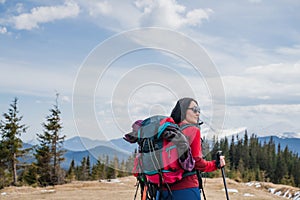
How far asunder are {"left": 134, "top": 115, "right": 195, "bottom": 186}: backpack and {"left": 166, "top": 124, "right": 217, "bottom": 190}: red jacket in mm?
119

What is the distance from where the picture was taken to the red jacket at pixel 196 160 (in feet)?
14.2

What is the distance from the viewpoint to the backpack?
416 centimetres

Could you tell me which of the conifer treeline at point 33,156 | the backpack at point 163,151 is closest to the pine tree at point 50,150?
the conifer treeline at point 33,156

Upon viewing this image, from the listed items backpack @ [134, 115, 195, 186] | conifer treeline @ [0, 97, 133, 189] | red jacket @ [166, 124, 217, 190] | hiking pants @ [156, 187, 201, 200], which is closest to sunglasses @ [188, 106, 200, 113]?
red jacket @ [166, 124, 217, 190]

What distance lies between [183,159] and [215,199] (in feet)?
45.0

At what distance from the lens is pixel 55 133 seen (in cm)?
4366

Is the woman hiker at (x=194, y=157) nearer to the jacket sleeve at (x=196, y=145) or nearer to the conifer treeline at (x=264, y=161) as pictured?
the jacket sleeve at (x=196, y=145)

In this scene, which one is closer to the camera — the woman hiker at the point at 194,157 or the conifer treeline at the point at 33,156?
the woman hiker at the point at 194,157

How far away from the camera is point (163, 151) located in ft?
14.1

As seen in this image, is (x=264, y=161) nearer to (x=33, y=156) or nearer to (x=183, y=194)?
(x=33, y=156)

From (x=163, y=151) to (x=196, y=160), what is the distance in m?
0.44

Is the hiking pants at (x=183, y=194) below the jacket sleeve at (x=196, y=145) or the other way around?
below

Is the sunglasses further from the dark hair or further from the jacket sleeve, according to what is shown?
the jacket sleeve

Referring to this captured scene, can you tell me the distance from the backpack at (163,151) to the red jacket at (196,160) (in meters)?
0.12
